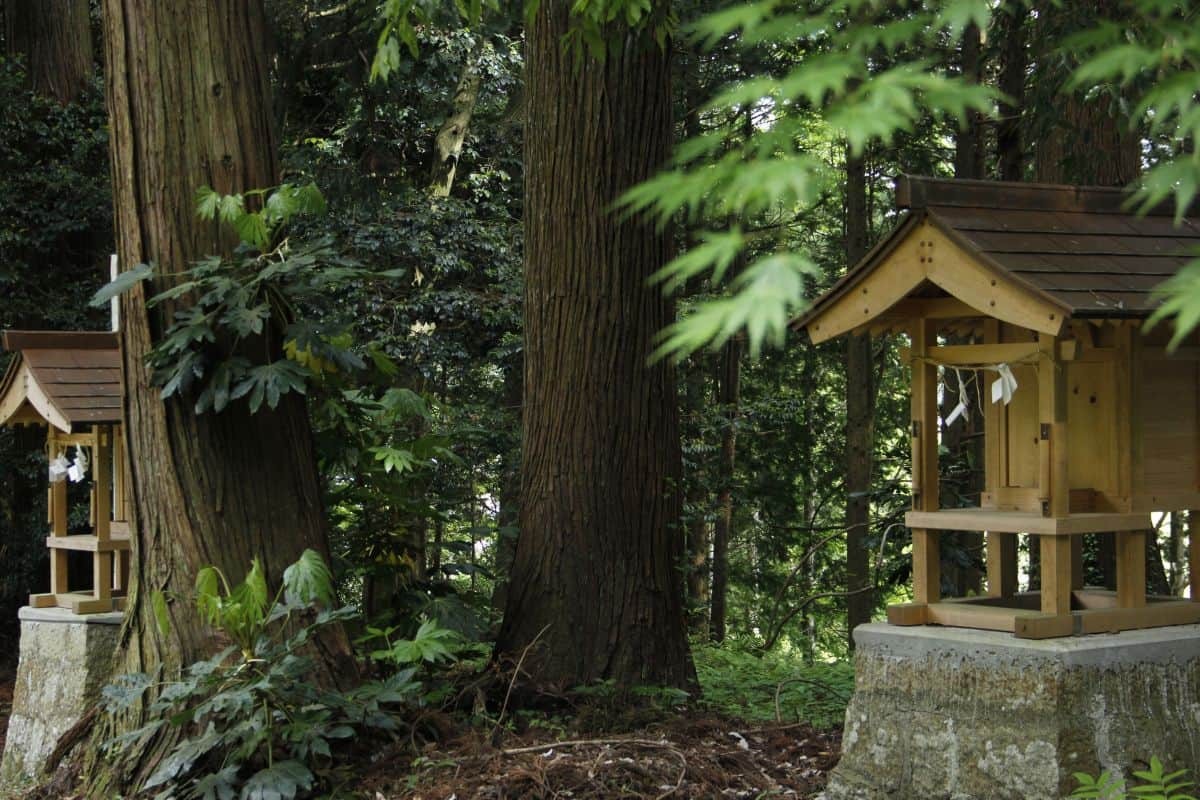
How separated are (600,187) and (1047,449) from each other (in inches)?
115

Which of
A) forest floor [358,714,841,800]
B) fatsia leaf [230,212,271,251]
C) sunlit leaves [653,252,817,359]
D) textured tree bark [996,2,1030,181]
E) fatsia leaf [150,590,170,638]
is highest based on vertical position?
textured tree bark [996,2,1030,181]

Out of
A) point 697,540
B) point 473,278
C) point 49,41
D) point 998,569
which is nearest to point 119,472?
point 998,569

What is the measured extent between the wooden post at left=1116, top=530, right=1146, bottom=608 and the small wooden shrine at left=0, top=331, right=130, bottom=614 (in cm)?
512

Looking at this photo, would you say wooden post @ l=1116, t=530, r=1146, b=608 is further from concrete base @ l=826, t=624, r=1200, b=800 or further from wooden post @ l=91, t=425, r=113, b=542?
wooden post @ l=91, t=425, r=113, b=542

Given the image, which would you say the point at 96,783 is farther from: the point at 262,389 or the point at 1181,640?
the point at 1181,640

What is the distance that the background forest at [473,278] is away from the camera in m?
7.05

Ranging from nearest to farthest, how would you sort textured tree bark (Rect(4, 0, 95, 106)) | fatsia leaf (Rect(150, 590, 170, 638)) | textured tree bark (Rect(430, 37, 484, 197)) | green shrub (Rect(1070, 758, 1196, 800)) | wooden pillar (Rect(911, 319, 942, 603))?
green shrub (Rect(1070, 758, 1196, 800))
wooden pillar (Rect(911, 319, 942, 603))
fatsia leaf (Rect(150, 590, 170, 638))
textured tree bark (Rect(4, 0, 95, 106))
textured tree bark (Rect(430, 37, 484, 197))

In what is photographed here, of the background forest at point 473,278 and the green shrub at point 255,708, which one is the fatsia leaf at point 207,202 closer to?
the background forest at point 473,278

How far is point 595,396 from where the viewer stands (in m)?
6.73

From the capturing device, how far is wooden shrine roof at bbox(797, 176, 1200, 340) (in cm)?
472

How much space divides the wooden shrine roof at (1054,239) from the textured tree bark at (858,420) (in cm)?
770

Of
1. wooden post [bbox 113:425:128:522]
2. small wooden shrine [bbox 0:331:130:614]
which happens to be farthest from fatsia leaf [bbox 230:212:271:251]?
wooden post [bbox 113:425:128:522]

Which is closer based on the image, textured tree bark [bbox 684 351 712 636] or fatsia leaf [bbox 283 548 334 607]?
fatsia leaf [bbox 283 548 334 607]

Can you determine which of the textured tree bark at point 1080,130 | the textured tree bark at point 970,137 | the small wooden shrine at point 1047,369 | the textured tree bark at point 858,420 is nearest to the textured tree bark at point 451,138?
the textured tree bark at point 858,420
